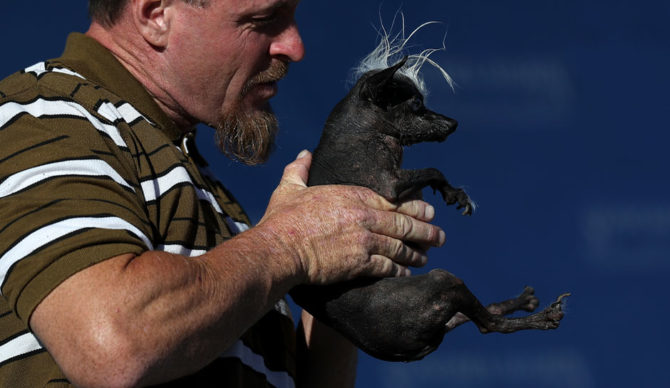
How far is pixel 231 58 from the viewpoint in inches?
116

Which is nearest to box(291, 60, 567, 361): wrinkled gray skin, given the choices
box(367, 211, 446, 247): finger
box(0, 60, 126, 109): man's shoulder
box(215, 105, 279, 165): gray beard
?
box(367, 211, 446, 247): finger

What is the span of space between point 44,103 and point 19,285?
24.7 inches

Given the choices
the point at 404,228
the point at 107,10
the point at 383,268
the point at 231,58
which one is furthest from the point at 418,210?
the point at 107,10

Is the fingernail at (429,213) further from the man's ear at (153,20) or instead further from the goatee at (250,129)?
the man's ear at (153,20)

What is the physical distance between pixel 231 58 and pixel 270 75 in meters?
0.21

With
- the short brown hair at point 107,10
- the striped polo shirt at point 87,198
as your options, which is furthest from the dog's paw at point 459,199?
the short brown hair at point 107,10

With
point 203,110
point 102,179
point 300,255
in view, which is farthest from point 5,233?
point 203,110

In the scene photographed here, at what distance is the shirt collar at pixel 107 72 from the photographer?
8.61 feet

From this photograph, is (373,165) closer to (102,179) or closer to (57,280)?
(102,179)

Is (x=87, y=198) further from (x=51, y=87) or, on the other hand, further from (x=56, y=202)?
(x=51, y=87)

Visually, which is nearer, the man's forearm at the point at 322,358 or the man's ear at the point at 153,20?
the man's ear at the point at 153,20

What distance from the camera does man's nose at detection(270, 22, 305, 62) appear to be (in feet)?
9.93

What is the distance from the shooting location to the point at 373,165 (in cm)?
282

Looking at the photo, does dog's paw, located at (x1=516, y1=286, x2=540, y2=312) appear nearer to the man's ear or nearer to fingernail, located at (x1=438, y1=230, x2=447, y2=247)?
fingernail, located at (x1=438, y1=230, x2=447, y2=247)
